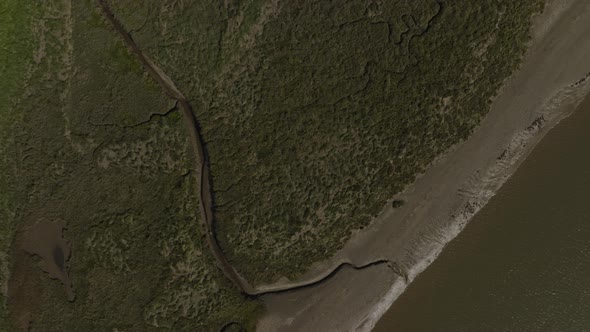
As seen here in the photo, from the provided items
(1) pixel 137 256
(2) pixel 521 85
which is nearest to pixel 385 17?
(2) pixel 521 85

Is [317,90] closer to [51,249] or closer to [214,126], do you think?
[214,126]

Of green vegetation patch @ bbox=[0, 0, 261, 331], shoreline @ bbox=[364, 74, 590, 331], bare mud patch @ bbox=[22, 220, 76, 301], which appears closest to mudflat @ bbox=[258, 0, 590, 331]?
shoreline @ bbox=[364, 74, 590, 331]

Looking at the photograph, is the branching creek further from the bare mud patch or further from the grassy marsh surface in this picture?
the bare mud patch

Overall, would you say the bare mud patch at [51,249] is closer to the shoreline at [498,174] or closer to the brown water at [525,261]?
the shoreline at [498,174]

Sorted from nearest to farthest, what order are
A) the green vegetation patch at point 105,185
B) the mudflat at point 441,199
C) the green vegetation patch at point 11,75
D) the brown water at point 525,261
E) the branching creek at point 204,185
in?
the green vegetation patch at point 11,75, the green vegetation patch at point 105,185, the branching creek at point 204,185, the mudflat at point 441,199, the brown water at point 525,261

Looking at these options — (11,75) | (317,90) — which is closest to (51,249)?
(11,75)

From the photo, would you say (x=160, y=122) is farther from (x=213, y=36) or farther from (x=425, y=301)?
(x=425, y=301)

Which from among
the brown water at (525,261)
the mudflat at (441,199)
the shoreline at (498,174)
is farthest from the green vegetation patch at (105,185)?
the brown water at (525,261)
